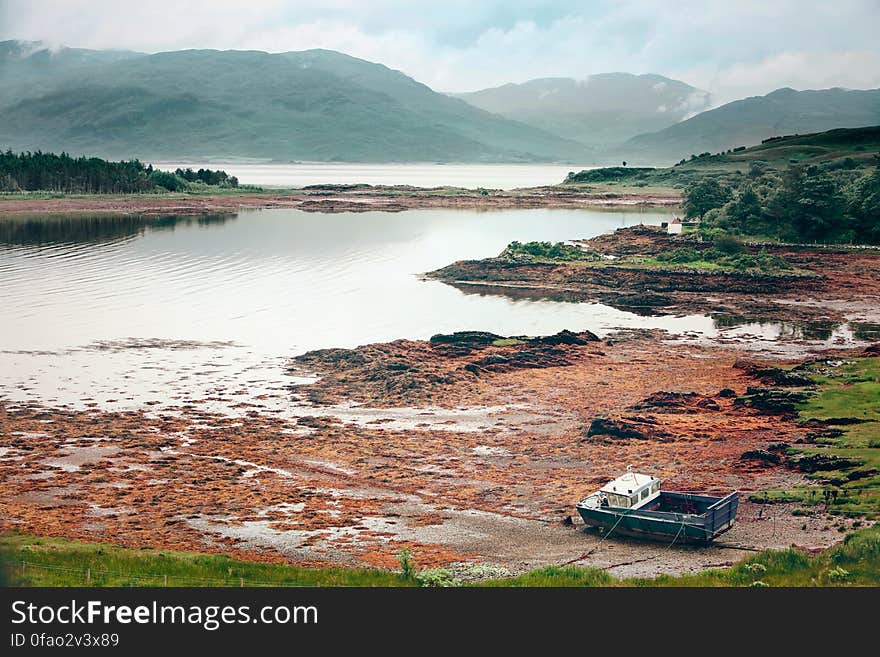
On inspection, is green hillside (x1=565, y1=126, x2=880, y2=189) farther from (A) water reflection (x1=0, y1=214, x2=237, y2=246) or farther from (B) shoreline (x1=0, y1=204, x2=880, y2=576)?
(B) shoreline (x1=0, y1=204, x2=880, y2=576)

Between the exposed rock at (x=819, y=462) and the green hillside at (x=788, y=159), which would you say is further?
the green hillside at (x=788, y=159)

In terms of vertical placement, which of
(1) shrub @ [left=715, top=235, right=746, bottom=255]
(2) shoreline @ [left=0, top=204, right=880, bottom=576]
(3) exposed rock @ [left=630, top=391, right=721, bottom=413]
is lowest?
(2) shoreline @ [left=0, top=204, right=880, bottom=576]

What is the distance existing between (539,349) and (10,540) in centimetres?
2740

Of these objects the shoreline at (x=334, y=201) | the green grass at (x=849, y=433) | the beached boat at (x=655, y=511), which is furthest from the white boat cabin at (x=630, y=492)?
the shoreline at (x=334, y=201)

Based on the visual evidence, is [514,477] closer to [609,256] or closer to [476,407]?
[476,407]

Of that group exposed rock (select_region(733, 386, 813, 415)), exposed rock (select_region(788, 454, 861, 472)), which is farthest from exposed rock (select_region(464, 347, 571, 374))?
exposed rock (select_region(788, 454, 861, 472))

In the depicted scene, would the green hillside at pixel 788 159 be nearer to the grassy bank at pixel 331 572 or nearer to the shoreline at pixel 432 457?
Answer: the shoreline at pixel 432 457

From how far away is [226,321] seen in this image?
52.3 metres

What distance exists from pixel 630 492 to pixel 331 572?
8.19 meters

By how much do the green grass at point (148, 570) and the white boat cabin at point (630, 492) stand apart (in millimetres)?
6766

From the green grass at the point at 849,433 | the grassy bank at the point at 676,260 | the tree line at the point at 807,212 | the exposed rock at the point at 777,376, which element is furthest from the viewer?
the tree line at the point at 807,212

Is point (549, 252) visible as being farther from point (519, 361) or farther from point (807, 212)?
point (519, 361)

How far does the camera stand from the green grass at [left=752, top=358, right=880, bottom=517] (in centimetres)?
2544

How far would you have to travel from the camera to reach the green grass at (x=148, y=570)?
18.5 m
